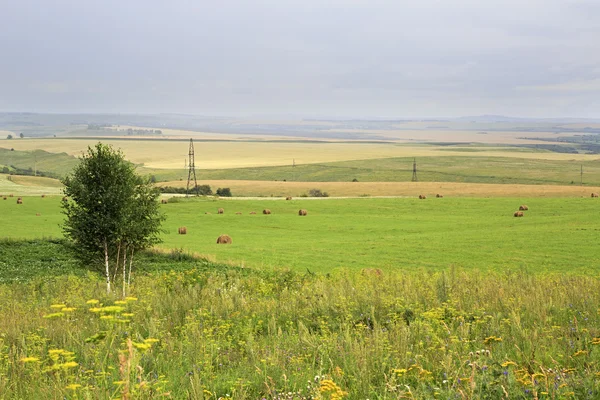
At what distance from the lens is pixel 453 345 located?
23.4 ft

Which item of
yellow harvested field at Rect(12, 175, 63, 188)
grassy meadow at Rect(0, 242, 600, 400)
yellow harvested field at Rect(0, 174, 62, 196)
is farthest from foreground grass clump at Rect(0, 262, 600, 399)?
yellow harvested field at Rect(12, 175, 63, 188)

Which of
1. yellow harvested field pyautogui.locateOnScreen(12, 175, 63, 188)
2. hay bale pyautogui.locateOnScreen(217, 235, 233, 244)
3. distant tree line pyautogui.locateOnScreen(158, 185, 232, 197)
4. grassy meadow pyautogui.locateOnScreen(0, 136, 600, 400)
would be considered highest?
grassy meadow pyautogui.locateOnScreen(0, 136, 600, 400)

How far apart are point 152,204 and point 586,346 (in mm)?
20209

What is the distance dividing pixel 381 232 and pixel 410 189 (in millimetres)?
51191

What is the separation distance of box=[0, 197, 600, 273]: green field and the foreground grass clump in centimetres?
1684

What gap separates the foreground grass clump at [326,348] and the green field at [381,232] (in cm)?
1684

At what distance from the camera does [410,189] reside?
97.6 m

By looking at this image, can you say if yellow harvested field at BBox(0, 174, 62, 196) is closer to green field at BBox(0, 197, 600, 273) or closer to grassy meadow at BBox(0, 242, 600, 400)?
green field at BBox(0, 197, 600, 273)

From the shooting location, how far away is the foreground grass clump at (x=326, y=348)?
5418mm

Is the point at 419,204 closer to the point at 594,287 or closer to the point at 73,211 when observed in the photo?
the point at 73,211

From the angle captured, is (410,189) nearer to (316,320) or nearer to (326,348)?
(316,320)

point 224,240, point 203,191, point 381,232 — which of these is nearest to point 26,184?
point 203,191

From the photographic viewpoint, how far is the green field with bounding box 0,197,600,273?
30906 millimetres

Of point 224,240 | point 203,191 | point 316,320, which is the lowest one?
point 203,191
